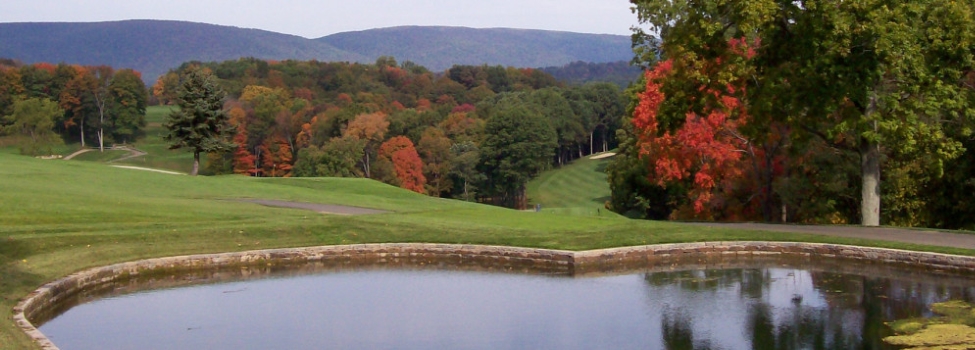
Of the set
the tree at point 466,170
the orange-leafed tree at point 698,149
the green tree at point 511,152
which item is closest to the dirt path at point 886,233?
the orange-leafed tree at point 698,149

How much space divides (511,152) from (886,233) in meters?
66.0

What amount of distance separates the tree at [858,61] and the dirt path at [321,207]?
459 inches

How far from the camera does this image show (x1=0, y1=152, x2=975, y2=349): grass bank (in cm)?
2086

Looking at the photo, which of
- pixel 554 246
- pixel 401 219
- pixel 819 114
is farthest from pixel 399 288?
pixel 819 114

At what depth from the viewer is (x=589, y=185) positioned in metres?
94.1

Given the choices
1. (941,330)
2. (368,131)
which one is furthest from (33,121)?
(941,330)

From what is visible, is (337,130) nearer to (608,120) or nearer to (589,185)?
(589,185)

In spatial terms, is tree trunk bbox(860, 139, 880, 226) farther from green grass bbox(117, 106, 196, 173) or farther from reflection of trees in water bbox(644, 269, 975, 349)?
green grass bbox(117, 106, 196, 173)

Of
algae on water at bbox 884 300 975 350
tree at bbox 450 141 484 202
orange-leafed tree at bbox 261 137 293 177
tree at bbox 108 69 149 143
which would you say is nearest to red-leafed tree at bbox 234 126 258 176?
orange-leafed tree at bbox 261 137 293 177

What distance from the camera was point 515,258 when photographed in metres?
22.8

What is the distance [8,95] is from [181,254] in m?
87.7

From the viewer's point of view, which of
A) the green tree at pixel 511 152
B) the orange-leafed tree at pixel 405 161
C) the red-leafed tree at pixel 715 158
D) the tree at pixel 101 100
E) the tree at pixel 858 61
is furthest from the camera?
the tree at pixel 101 100

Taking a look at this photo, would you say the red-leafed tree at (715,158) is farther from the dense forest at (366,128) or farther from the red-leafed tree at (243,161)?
the red-leafed tree at (243,161)

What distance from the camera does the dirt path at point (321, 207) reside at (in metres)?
31.8
